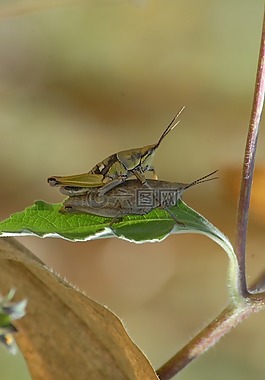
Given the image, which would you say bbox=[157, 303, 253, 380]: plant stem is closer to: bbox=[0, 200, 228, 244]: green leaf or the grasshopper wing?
bbox=[0, 200, 228, 244]: green leaf

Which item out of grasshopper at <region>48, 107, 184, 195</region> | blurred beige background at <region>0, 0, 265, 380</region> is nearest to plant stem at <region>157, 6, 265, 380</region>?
grasshopper at <region>48, 107, 184, 195</region>

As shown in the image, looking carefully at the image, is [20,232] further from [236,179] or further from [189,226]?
[236,179]

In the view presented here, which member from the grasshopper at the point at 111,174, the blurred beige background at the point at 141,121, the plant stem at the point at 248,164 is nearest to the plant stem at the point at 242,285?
the plant stem at the point at 248,164

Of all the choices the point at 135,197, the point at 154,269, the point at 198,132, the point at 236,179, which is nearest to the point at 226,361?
the point at 154,269

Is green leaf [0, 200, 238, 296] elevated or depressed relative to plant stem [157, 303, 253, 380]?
elevated

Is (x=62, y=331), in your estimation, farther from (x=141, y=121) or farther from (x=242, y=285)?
(x=141, y=121)

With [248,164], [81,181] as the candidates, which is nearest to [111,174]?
[81,181]

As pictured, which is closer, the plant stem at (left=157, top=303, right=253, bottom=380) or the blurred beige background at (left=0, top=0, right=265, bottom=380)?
the plant stem at (left=157, top=303, right=253, bottom=380)
